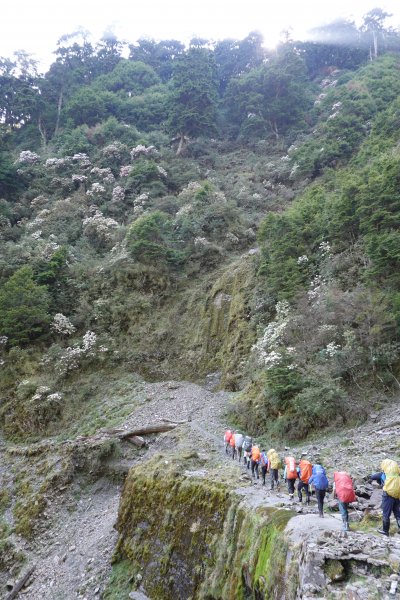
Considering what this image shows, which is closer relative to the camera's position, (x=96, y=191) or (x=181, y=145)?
(x=96, y=191)

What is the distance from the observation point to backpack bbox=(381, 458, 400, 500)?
5.91 metres

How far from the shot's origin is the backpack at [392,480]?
5.91m


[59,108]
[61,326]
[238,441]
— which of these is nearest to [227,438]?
[238,441]

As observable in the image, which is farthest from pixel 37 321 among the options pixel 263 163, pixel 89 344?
pixel 263 163

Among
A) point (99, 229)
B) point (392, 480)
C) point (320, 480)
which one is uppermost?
point (99, 229)

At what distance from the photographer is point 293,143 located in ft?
148

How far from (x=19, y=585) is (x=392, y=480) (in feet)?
40.4

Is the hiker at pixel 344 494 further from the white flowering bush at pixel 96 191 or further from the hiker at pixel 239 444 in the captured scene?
the white flowering bush at pixel 96 191

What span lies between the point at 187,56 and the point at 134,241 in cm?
3659

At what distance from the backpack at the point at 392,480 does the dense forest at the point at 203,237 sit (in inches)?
294

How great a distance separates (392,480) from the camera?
19.6ft

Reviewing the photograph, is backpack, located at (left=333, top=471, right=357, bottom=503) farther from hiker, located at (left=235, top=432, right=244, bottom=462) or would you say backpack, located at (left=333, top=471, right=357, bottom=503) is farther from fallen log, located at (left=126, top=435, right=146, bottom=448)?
fallen log, located at (left=126, top=435, right=146, bottom=448)

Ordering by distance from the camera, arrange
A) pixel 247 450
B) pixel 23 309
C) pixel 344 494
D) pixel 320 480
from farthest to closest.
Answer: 1. pixel 23 309
2. pixel 247 450
3. pixel 320 480
4. pixel 344 494

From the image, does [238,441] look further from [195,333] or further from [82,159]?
[82,159]
